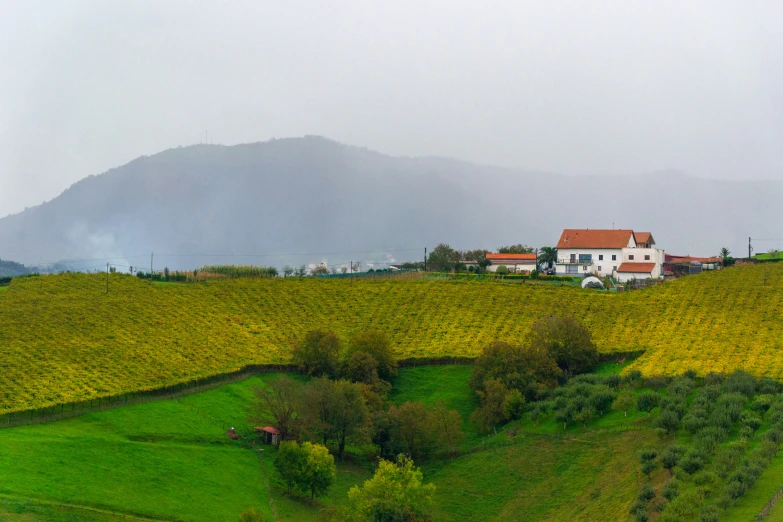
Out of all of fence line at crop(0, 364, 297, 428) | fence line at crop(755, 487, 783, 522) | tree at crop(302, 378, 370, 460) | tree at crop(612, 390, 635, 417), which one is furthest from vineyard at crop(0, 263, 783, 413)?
fence line at crop(755, 487, 783, 522)

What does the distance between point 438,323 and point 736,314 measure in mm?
30311

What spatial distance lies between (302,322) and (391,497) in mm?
41388

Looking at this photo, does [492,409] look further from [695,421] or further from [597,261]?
[597,261]

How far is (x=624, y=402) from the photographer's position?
59844 mm

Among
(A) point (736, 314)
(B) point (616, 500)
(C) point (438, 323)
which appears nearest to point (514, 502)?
(B) point (616, 500)

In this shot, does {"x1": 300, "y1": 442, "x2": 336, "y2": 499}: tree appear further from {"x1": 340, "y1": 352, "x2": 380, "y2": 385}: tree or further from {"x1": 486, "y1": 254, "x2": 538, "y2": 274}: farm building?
{"x1": 486, "y1": 254, "x2": 538, "y2": 274}: farm building

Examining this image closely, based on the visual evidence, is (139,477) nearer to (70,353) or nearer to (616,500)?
(70,353)

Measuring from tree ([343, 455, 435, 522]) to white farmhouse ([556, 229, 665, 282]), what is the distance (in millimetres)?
75303

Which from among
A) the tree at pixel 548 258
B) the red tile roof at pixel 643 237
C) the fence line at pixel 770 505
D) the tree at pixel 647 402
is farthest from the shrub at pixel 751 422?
the red tile roof at pixel 643 237

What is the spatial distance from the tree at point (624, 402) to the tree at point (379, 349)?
2148 cm

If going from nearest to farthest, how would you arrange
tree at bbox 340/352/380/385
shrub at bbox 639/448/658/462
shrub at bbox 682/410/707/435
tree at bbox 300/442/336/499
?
1. shrub at bbox 639/448/658/462
2. shrub at bbox 682/410/707/435
3. tree at bbox 300/442/336/499
4. tree at bbox 340/352/380/385

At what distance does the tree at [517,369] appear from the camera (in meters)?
67.7

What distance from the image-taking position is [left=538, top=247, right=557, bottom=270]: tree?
126375mm


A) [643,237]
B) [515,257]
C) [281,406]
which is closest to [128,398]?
[281,406]
